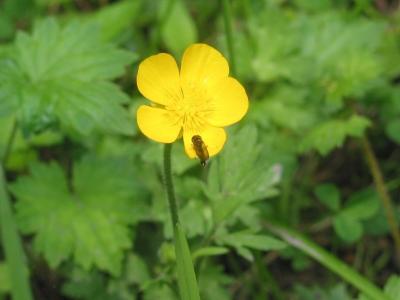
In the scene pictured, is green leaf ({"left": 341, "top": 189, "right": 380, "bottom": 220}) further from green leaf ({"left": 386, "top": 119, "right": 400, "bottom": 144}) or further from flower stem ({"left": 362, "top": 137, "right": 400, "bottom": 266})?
green leaf ({"left": 386, "top": 119, "right": 400, "bottom": 144})

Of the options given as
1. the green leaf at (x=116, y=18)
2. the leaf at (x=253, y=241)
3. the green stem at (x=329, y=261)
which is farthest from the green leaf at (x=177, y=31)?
the leaf at (x=253, y=241)

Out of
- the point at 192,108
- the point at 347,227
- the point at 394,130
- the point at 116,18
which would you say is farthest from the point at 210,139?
the point at 116,18

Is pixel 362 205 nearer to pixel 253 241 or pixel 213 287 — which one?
pixel 213 287

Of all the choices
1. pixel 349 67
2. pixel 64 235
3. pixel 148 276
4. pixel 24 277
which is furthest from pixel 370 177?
pixel 24 277

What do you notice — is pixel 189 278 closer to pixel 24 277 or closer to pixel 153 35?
pixel 24 277

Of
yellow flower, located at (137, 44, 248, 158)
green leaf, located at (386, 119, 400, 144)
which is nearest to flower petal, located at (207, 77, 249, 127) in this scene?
yellow flower, located at (137, 44, 248, 158)

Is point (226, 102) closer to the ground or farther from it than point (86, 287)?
farther from it
